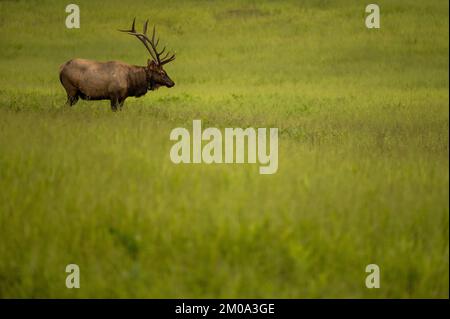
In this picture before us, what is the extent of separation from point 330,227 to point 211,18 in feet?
107

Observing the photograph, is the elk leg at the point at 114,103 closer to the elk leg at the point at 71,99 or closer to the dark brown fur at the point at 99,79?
the dark brown fur at the point at 99,79

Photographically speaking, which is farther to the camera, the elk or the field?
the elk

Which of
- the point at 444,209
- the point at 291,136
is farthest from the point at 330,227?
the point at 291,136

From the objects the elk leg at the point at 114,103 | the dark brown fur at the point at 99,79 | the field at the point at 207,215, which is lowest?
the field at the point at 207,215

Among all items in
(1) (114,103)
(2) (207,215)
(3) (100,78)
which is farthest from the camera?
(1) (114,103)

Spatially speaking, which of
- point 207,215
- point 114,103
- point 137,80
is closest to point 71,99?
point 114,103

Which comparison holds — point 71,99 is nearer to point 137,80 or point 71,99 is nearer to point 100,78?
point 100,78

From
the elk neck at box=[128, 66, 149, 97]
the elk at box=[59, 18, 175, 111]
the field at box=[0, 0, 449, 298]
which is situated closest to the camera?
the field at box=[0, 0, 449, 298]

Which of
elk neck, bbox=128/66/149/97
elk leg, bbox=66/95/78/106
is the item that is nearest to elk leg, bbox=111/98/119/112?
elk neck, bbox=128/66/149/97

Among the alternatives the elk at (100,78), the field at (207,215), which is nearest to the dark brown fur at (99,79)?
the elk at (100,78)

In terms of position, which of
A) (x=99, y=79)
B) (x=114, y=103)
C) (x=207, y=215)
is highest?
(x=99, y=79)

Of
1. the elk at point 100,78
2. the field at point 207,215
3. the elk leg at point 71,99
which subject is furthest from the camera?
the elk leg at point 71,99

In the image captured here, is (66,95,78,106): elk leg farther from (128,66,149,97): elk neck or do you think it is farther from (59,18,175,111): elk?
(128,66,149,97): elk neck

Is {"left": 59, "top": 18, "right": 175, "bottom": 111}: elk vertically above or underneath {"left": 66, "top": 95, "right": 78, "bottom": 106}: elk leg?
above
